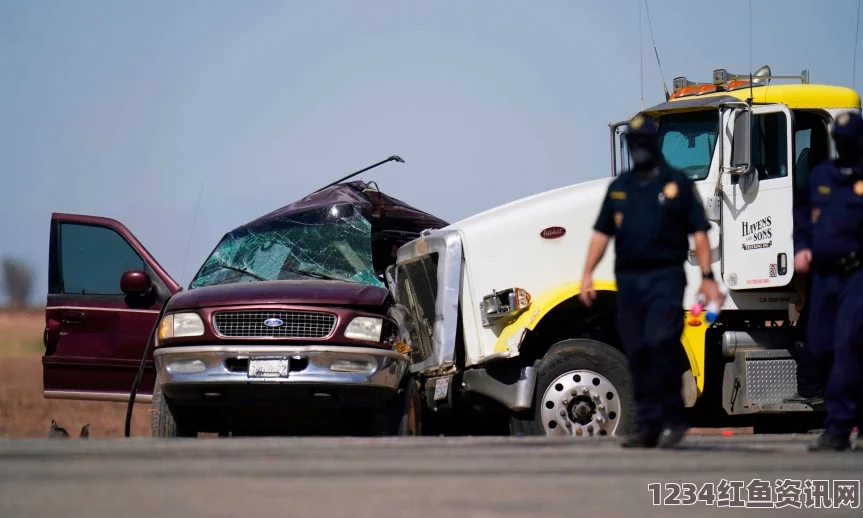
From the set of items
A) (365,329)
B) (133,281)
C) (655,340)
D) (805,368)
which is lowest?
(805,368)

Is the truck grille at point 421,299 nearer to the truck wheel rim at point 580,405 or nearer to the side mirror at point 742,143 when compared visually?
the truck wheel rim at point 580,405

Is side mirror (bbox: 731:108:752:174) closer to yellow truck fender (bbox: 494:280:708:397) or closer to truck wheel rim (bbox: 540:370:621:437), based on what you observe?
yellow truck fender (bbox: 494:280:708:397)

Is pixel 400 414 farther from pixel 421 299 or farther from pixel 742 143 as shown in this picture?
pixel 742 143

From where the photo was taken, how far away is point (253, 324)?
10.2 m

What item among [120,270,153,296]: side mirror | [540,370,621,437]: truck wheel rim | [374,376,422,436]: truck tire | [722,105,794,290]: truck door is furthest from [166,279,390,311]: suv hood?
[722,105,794,290]: truck door

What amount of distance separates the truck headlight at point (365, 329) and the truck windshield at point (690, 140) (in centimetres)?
291

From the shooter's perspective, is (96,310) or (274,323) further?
(96,310)

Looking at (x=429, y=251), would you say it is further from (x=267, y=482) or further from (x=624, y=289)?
(x=267, y=482)

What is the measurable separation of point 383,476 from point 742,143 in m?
5.98

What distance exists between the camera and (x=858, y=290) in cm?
744

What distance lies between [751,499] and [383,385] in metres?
5.11

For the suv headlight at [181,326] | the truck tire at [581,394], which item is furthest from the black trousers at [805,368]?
the suv headlight at [181,326]

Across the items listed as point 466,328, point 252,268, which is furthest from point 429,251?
point 252,268

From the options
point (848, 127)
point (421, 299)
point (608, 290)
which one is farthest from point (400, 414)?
point (848, 127)
